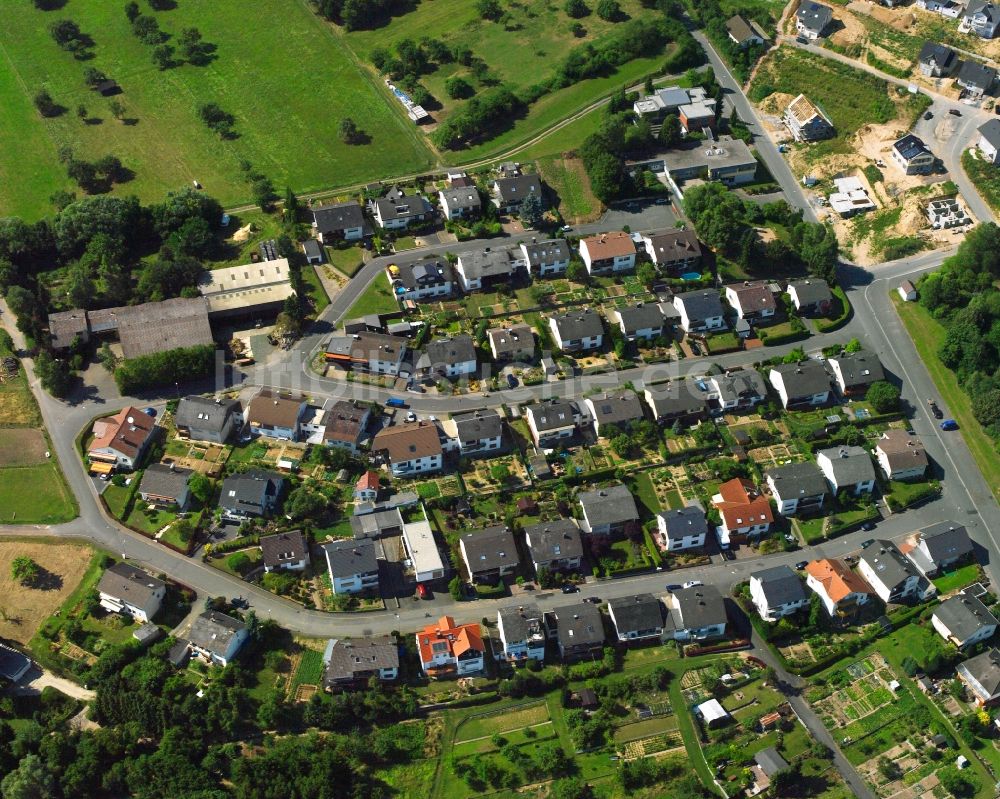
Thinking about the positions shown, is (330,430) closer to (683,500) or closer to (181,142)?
(683,500)

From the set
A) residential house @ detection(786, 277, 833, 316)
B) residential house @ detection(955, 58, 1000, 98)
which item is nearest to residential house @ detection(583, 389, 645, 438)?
residential house @ detection(786, 277, 833, 316)

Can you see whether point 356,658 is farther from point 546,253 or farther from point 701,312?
point 701,312

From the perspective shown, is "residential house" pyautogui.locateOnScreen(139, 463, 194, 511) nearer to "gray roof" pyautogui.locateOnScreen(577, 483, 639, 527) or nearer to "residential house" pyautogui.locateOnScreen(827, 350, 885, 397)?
"gray roof" pyautogui.locateOnScreen(577, 483, 639, 527)

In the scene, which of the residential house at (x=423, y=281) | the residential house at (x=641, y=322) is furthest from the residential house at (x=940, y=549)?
the residential house at (x=423, y=281)

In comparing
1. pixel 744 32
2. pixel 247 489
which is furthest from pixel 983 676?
pixel 744 32

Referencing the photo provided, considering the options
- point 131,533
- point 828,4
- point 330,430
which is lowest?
point 131,533

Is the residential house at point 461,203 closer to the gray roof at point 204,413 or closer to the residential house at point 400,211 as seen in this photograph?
the residential house at point 400,211

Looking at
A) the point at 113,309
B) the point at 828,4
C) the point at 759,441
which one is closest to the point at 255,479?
the point at 113,309
